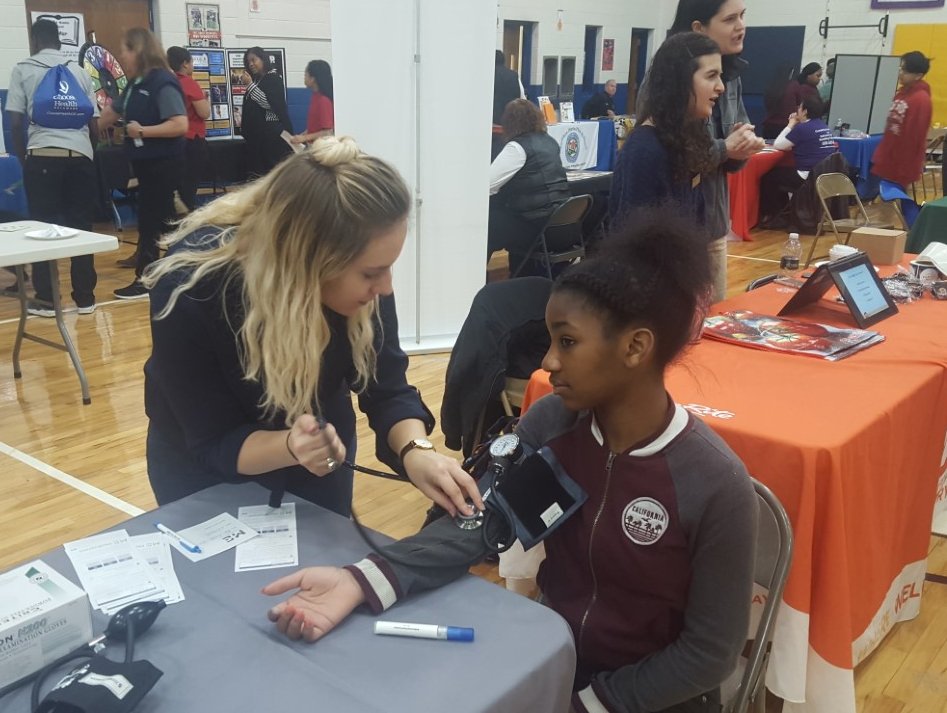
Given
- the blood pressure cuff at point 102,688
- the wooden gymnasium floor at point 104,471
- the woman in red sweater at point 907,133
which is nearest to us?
the blood pressure cuff at point 102,688

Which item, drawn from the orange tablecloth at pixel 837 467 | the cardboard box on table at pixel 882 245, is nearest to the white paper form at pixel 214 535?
the orange tablecloth at pixel 837 467

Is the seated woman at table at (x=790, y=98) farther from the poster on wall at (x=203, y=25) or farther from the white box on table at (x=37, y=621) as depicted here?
the white box on table at (x=37, y=621)

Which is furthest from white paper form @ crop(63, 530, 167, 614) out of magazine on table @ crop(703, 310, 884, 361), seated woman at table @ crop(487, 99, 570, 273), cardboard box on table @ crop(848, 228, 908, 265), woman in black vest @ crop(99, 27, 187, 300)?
woman in black vest @ crop(99, 27, 187, 300)

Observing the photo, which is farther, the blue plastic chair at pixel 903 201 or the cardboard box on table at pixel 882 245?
the blue plastic chair at pixel 903 201

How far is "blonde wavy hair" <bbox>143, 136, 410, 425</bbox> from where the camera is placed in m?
1.19

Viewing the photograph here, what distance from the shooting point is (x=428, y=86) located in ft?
12.3

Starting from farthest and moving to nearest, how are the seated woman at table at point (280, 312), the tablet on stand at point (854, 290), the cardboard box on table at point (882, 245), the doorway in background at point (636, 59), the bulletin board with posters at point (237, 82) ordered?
the doorway in background at point (636, 59), the bulletin board with posters at point (237, 82), the cardboard box on table at point (882, 245), the tablet on stand at point (854, 290), the seated woman at table at point (280, 312)

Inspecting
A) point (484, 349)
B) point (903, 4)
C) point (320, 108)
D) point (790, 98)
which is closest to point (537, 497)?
point (484, 349)

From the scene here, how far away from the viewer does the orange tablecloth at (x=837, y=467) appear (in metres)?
1.51

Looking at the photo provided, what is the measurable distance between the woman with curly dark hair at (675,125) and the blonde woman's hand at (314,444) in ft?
4.38

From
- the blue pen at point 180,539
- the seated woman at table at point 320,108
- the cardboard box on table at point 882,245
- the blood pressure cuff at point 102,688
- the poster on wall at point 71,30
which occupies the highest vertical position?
the poster on wall at point 71,30

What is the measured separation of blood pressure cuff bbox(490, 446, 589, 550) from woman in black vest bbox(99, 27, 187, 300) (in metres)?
4.31

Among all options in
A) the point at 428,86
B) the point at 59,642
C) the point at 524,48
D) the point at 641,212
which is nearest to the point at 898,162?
the point at 428,86

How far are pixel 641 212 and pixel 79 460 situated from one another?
245 centimetres
